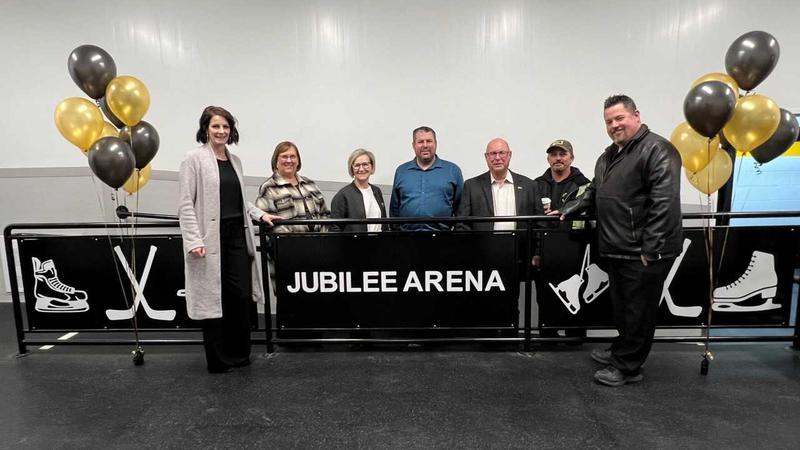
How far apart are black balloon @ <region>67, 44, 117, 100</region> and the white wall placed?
1815 mm

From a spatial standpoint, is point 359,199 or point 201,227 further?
point 359,199

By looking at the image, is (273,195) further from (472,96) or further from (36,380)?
(472,96)

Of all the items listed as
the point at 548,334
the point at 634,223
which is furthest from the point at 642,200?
the point at 548,334

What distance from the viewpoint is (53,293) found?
10.2 feet

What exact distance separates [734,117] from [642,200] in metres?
0.77

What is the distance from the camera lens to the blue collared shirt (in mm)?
3219

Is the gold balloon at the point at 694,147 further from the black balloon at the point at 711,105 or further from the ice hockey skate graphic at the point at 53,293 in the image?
the ice hockey skate graphic at the point at 53,293

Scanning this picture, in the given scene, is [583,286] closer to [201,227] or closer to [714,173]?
[714,173]

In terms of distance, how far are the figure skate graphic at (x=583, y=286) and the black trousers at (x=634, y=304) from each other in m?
0.27

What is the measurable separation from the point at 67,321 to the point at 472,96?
4022mm

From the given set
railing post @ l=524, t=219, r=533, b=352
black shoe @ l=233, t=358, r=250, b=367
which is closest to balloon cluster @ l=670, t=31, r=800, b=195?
railing post @ l=524, t=219, r=533, b=352

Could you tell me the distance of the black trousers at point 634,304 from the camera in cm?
237

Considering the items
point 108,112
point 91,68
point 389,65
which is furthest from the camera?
point 389,65

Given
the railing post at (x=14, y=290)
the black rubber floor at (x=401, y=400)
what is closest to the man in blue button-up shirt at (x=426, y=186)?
the black rubber floor at (x=401, y=400)
